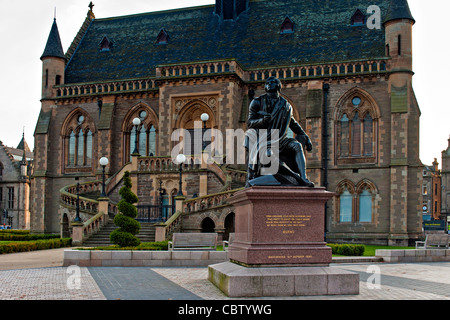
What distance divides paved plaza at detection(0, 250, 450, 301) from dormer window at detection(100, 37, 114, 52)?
100 ft

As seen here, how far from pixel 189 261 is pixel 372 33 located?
86.2ft

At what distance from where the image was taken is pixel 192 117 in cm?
3772

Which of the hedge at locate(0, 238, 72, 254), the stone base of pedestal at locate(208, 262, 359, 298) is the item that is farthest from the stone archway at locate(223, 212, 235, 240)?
the stone base of pedestal at locate(208, 262, 359, 298)

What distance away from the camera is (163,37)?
4369 centimetres

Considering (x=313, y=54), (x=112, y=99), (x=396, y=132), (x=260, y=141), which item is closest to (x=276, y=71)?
(x=313, y=54)

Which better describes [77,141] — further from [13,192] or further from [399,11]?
[13,192]

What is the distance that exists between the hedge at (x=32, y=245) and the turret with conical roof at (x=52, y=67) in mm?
17976

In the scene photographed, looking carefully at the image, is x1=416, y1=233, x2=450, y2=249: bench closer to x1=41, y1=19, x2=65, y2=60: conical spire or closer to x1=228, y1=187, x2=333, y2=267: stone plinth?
x1=228, y1=187, x2=333, y2=267: stone plinth

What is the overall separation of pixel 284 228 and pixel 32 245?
17.7 m

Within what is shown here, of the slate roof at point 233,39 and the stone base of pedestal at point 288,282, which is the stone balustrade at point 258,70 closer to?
the slate roof at point 233,39

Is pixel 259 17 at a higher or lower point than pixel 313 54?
higher

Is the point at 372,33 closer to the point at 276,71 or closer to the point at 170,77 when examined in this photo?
the point at 276,71

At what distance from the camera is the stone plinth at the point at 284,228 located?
11062mm

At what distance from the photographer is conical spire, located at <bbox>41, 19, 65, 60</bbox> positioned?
42422mm
